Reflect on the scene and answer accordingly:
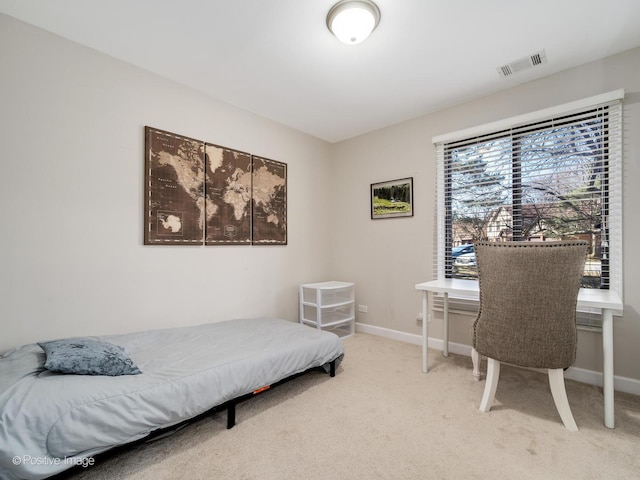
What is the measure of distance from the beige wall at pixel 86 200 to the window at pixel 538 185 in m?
2.31

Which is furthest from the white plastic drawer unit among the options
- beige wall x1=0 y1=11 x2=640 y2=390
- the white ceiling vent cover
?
the white ceiling vent cover

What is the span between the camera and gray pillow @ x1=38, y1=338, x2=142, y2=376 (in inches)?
55.5

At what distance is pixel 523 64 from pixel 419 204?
144cm

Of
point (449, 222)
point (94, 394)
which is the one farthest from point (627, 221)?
point (94, 394)

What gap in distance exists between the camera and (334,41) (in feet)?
6.66

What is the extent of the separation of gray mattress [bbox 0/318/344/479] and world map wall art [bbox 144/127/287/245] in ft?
2.96

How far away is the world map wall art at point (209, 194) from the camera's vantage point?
2.39 m

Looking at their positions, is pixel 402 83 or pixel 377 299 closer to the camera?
pixel 402 83

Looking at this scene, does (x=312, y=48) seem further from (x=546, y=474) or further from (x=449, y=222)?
(x=546, y=474)

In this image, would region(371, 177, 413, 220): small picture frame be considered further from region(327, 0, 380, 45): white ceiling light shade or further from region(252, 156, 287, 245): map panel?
region(327, 0, 380, 45): white ceiling light shade

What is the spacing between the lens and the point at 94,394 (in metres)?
1.29

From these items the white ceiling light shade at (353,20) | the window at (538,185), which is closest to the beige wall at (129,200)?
the window at (538,185)

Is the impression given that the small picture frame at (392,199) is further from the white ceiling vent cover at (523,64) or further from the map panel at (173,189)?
the map panel at (173,189)

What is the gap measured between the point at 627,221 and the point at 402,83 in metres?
2.03
